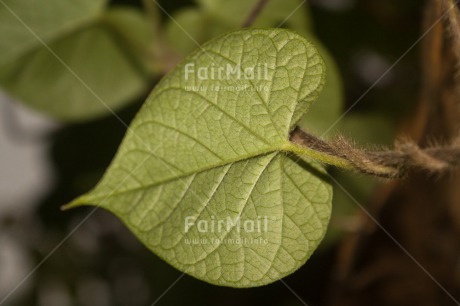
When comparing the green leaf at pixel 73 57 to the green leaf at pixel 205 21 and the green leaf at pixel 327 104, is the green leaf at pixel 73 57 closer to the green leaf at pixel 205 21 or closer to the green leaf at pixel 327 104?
the green leaf at pixel 205 21

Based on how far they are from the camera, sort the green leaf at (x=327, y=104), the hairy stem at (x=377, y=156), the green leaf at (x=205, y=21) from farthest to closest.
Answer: the green leaf at (x=205, y=21), the green leaf at (x=327, y=104), the hairy stem at (x=377, y=156)

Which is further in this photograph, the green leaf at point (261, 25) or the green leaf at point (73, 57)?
the green leaf at point (73, 57)

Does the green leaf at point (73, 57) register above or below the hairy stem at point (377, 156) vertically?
below

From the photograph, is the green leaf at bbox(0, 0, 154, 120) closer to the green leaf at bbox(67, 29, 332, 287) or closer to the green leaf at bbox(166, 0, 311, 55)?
the green leaf at bbox(166, 0, 311, 55)

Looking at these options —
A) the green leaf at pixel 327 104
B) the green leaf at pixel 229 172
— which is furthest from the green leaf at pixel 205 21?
the green leaf at pixel 229 172

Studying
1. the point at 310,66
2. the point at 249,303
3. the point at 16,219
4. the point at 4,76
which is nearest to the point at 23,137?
the point at 16,219

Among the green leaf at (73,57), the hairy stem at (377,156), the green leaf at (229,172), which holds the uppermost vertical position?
the hairy stem at (377,156)

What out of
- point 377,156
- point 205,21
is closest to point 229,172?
point 377,156

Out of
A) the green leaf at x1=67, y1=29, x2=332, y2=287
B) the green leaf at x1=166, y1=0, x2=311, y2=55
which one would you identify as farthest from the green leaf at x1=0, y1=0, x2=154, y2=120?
the green leaf at x1=67, y1=29, x2=332, y2=287

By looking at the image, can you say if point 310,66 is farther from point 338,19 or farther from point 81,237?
point 81,237
